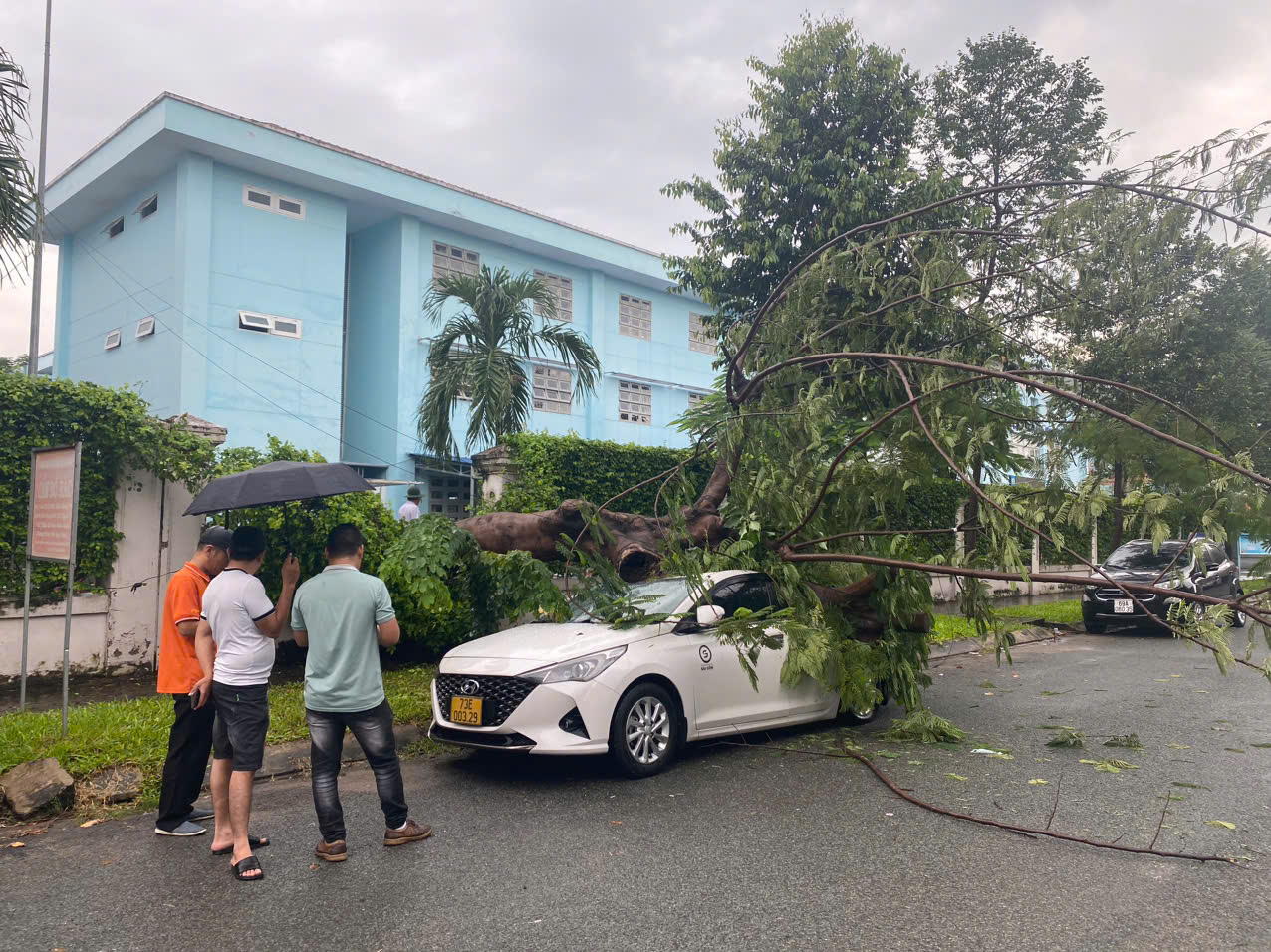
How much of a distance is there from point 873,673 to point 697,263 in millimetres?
10064

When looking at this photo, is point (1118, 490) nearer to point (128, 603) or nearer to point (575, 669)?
point (575, 669)

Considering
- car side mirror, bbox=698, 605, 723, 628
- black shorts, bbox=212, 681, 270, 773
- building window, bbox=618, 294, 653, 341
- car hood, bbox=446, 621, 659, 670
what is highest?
building window, bbox=618, 294, 653, 341

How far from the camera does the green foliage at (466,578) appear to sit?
28.3 ft

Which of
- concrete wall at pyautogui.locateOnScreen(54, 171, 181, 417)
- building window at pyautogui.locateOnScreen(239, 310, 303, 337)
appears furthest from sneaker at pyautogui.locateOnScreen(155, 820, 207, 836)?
building window at pyautogui.locateOnScreen(239, 310, 303, 337)

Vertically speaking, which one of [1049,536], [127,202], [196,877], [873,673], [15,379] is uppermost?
[127,202]

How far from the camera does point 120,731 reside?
690cm

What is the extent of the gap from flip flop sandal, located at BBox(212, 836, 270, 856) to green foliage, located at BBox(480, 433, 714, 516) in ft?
25.7

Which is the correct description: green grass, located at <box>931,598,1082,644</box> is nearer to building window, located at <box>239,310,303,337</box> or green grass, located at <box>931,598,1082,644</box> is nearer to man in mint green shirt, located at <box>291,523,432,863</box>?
man in mint green shirt, located at <box>291,523,432,863</box>

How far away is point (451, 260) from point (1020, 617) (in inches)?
694

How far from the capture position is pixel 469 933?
383 centimetres

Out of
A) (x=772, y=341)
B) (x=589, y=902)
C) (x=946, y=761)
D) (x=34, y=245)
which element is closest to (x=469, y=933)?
(x=589, y=902)

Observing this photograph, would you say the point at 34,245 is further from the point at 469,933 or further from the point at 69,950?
the point at 469,933

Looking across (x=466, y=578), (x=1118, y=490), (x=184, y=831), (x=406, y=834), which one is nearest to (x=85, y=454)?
(x=466, y=578)

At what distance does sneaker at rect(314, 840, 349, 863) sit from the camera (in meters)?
4.72
